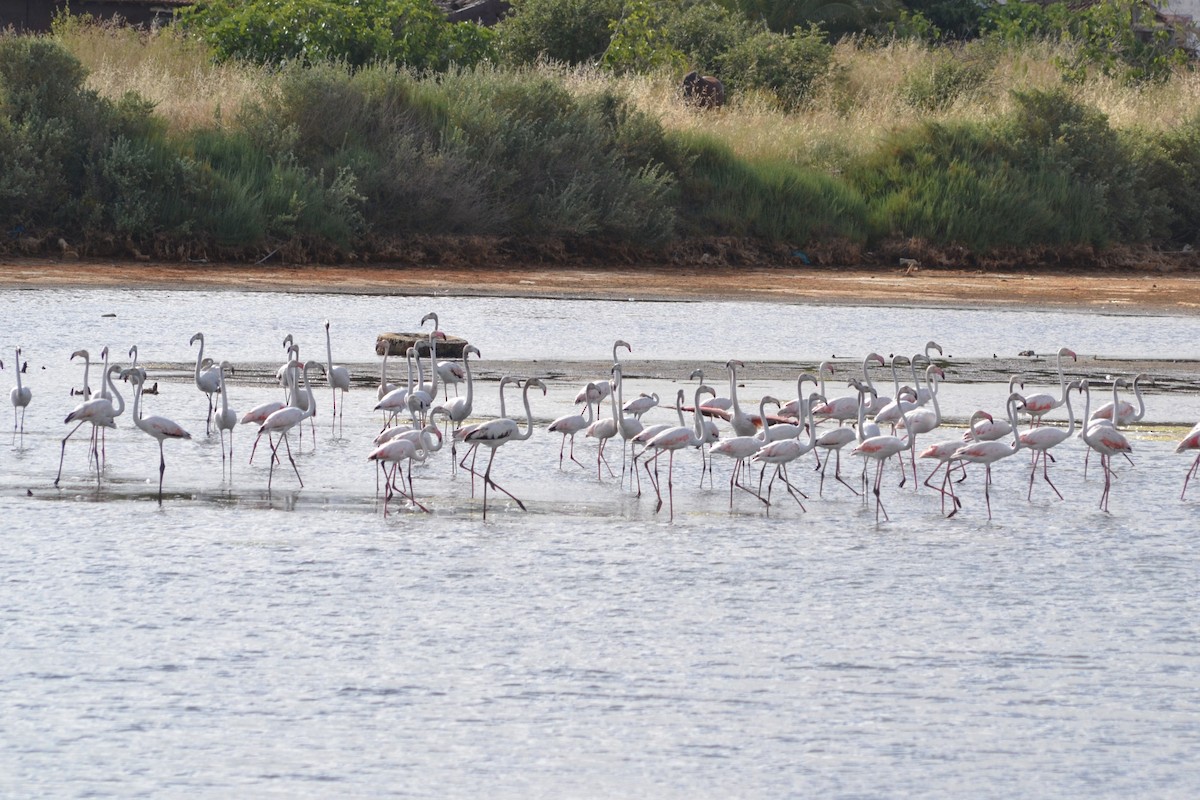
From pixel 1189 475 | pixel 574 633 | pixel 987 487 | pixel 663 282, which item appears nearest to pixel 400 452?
pixel 574 633

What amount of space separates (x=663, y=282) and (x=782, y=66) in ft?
33.5

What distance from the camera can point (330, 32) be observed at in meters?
28.0

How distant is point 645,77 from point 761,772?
945 inches

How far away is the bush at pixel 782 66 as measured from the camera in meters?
30.9

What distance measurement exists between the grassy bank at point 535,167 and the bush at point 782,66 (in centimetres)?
183

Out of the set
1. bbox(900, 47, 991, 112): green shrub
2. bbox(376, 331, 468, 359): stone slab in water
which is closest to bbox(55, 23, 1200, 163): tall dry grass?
bbox(900, 47, 991, 112): green shrub

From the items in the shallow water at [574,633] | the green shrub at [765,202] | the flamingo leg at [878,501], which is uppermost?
the green shrub at [765,202]

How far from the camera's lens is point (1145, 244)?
86.6 feet

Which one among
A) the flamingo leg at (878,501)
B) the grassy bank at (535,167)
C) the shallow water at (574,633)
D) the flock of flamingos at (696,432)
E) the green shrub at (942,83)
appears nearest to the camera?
the shallow water at (574,633)

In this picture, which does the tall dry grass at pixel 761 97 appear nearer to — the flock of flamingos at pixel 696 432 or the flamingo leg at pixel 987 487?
the flock of flamingos at pixel 696 432

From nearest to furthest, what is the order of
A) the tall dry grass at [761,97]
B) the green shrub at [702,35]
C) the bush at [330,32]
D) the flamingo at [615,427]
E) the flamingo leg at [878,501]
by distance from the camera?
the flamingo leg at [878,501], the flamingo at [615,427], the tall dry grass at [761,97], the bush at [330,32], the green shrub at [702,35]

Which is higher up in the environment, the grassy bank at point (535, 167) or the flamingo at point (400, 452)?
the grassy bank at point (535, 167)

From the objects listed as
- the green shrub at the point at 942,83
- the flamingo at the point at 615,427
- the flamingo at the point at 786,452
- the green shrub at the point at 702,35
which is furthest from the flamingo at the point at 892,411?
the green shrub at the point at 702,35

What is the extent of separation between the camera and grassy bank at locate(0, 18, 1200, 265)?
2202cm
